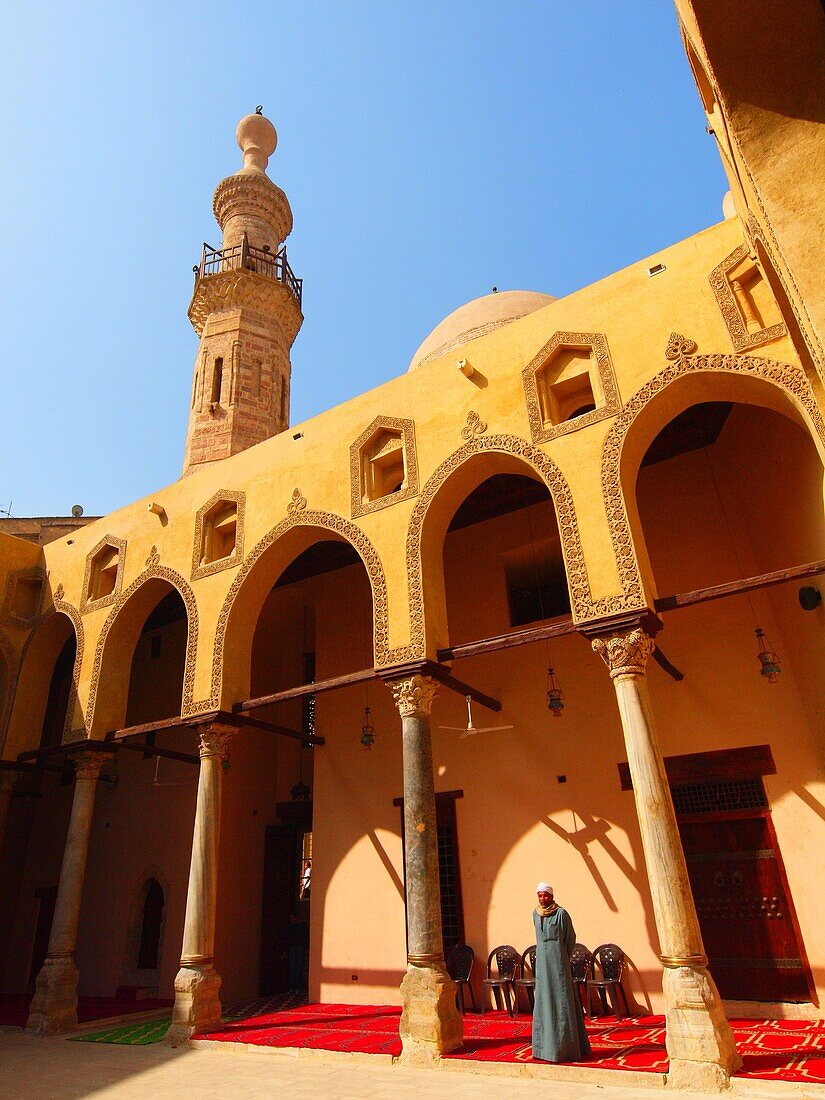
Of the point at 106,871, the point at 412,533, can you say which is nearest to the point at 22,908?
the point at 106,871

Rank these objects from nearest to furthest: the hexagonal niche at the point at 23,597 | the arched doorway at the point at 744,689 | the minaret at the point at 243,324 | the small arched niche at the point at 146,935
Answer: the arched doorway at the point at 744,689, the small arched niche at the point at 146,935, the hexagonal niche at the point at 23,597, the minaret at the point at 243,324

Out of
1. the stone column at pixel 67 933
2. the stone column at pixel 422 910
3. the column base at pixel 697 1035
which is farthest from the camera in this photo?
the stone column at pixel 67 933

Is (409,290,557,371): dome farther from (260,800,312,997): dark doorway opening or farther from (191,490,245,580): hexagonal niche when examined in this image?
(260,800,312,997): dark doorway opening

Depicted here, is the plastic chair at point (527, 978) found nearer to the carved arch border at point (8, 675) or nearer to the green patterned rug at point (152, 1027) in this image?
the green patterned rug at point (152, 1027)

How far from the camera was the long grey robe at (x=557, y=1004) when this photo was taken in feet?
19.5

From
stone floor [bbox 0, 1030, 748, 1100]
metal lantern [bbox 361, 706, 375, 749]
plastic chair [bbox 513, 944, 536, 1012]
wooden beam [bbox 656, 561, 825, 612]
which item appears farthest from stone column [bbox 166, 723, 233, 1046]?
wooden beam [bbox 656, 561, 825, 612]

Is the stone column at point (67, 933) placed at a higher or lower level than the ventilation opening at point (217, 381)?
lower

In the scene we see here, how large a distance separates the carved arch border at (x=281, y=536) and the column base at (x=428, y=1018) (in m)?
3.19

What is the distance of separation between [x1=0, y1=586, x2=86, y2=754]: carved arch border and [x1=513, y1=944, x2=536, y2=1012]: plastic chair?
279 inches

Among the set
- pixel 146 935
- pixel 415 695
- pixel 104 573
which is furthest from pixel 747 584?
pixel 146 935

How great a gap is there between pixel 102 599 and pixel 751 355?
10.2 meters

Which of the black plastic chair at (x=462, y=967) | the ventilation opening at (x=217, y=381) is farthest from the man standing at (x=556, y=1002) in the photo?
the ventilation opening at (x=217, y=381)

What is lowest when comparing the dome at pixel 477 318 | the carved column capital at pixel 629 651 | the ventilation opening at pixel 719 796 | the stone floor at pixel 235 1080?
the stone floor at pixel 235 1080

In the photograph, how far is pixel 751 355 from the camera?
7113mm
